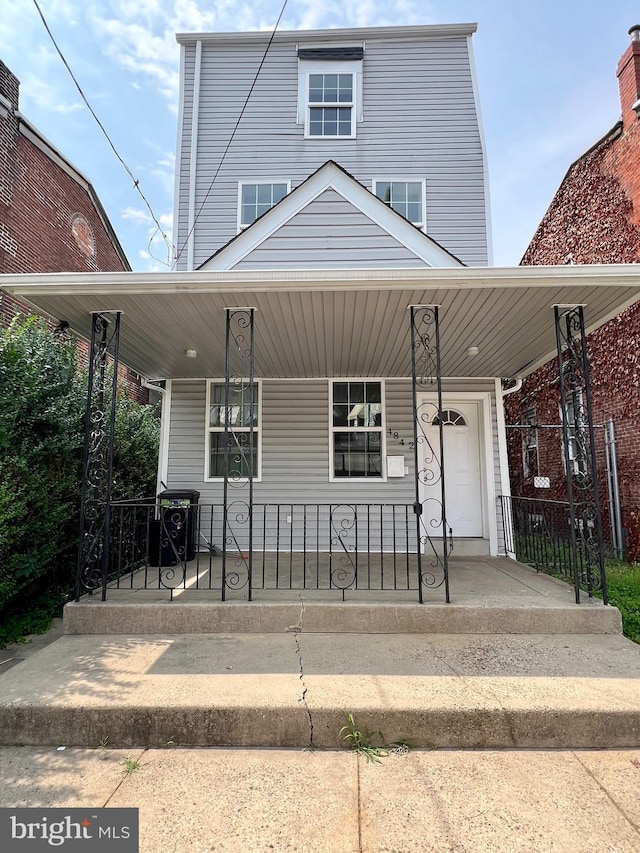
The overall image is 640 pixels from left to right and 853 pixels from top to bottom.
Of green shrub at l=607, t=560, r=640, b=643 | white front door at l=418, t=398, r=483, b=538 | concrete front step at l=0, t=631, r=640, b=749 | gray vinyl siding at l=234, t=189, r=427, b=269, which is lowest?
concrete front step at l=0, t=631, r=640, b=749

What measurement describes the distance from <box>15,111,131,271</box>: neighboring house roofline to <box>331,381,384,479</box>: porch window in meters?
9.07

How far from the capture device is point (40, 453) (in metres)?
4.32

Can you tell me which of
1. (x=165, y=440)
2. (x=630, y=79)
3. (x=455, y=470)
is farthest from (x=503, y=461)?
(x=630, y=79)

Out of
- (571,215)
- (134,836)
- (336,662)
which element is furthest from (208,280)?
(571,215)

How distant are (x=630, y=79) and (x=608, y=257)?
8.97ft

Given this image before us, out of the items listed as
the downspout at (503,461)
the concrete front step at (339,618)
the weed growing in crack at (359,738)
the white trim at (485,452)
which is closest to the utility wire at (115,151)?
the white trim at (485,452)

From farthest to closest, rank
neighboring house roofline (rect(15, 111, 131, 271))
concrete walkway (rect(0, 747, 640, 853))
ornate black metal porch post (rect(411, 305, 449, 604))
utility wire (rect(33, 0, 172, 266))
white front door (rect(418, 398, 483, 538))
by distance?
neighboring house roofline (rect(15, 111, 131, 271)), white front door (rect(418, 398, 483, 538)), utility wire (rect(33, 0, 172, 266)), ornate black metal porch post (rect(411, 305, 449, 604)), concrete walkway (rect(0, 747, 640, 853))

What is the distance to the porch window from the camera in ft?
21.7

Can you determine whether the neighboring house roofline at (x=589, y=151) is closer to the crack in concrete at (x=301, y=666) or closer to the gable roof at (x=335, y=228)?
the gable roof at (x=335, y=228)

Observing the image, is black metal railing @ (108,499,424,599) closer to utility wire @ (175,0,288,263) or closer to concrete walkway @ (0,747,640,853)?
concrete walkway @ (0,747,640,853)

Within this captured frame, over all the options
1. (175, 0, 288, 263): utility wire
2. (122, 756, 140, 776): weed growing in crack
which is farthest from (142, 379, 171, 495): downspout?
(122, 756, 140, 776): weed growing in crack

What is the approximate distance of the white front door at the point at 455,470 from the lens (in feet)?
21.4

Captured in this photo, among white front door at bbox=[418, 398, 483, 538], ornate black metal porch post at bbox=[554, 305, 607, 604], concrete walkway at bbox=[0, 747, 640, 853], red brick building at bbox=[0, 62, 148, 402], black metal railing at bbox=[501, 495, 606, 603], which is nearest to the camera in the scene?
concrete walkway at bbox=[0, 747, 640, 853]

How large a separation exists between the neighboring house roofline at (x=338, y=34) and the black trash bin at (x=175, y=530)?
325 inches
